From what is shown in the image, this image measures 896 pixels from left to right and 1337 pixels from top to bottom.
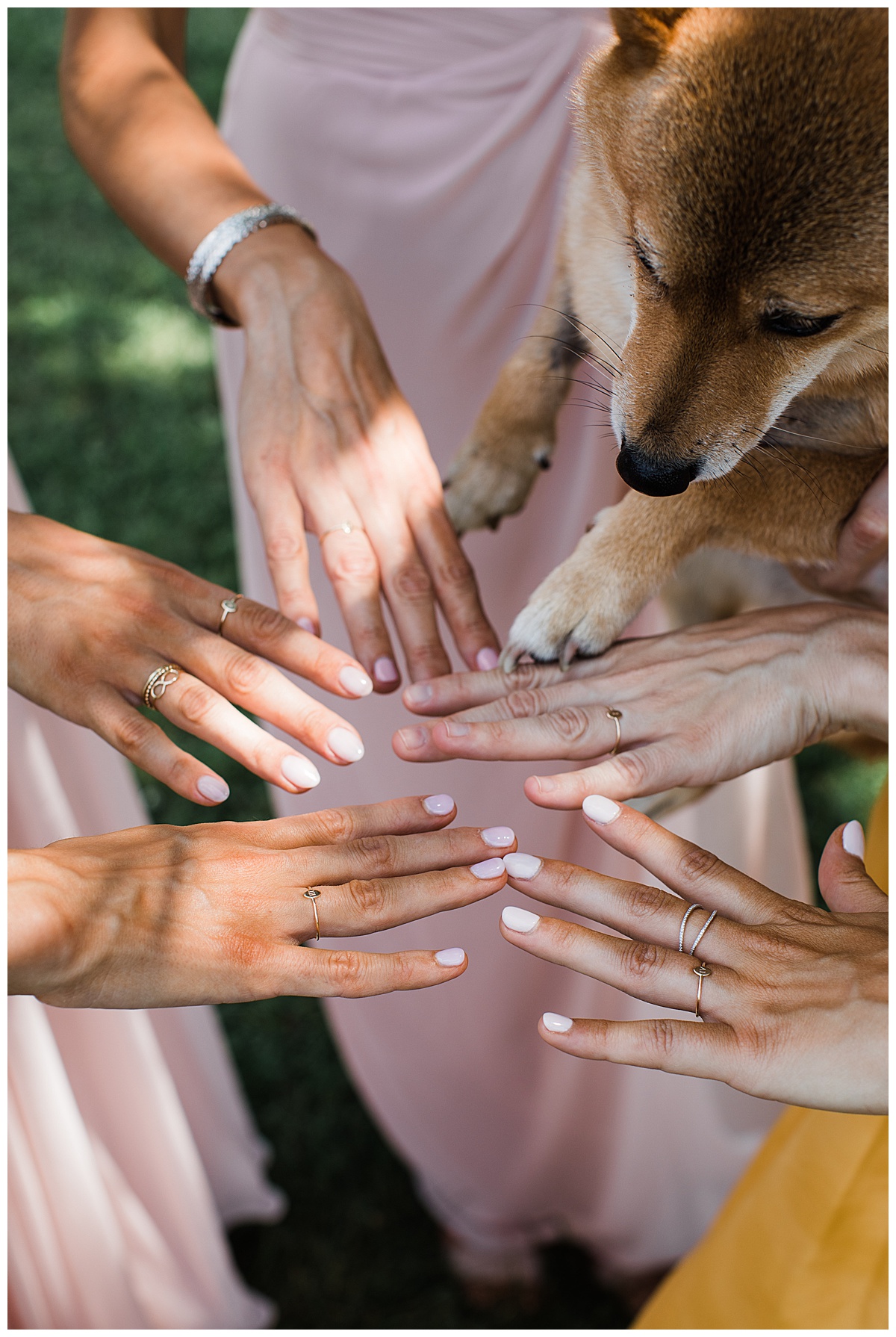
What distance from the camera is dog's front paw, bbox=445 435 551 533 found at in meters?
1.63

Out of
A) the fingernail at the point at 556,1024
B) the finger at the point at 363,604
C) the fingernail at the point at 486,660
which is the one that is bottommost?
the fingernail at the point at 556,1024

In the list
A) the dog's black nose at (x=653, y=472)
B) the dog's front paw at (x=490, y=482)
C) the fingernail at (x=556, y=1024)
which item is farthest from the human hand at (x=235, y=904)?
the dog's front paw at (x=490, y=482)

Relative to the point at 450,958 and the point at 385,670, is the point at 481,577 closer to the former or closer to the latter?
the point at 385,670

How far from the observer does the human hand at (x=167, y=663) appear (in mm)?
1253

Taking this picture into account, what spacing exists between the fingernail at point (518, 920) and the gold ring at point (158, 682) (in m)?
0.51

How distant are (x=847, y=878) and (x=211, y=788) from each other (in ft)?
2.47

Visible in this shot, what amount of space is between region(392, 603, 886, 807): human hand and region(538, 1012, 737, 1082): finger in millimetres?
269

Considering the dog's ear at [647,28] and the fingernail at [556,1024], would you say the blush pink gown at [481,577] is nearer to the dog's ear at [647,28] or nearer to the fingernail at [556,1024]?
the dog's ear at [647,28]

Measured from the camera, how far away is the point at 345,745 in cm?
126

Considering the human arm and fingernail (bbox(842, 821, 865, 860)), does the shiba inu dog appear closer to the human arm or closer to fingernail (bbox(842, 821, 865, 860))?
the human arm

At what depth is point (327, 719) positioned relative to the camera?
128 cm

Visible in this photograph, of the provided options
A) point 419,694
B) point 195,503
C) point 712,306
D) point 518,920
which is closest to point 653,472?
point 712,306

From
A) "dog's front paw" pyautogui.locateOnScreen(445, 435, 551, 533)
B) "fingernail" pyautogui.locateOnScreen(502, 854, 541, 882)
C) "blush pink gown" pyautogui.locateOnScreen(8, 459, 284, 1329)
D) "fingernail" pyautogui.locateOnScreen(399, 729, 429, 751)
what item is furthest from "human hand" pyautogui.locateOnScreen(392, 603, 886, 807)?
"blush pink gown" pyautogui.locateOnScreen(8, 459, 284, 1329)

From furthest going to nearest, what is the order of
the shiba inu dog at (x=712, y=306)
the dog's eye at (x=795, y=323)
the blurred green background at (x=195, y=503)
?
→ 1. the blurred green background at (x=195, y=503)
2. the dog's eye at (x=795, y=323)
3. the shiba inu dog at (x=712, y=306)
